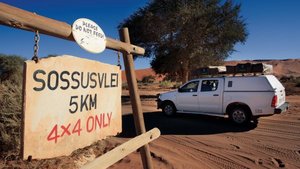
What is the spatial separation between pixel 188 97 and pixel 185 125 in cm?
171

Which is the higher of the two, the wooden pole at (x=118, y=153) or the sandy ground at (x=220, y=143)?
the wooden pole at (x=118, y=153)

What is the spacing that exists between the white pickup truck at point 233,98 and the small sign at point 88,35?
28.9ft

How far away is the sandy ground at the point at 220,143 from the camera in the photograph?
702 cm

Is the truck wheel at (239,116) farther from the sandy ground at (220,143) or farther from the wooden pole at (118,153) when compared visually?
the wooden pole at (118,153)

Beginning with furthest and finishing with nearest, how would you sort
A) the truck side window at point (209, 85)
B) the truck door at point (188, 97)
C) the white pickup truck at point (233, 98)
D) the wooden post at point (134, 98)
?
the truck door at point (188, 97)
the truck side window at point (209, 85)
the white pickup truck at point (233, 98)
the wooden post at point (134, 98)

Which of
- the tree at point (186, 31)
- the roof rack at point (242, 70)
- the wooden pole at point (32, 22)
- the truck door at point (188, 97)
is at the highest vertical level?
the tree at point (186, 31)

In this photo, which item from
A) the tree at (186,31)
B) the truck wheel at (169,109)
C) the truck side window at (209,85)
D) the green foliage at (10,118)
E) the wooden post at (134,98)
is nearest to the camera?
the wooden post at (134,98)

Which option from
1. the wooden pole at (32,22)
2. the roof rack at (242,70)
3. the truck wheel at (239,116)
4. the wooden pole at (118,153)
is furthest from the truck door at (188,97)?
the wooden pole at (32,22)

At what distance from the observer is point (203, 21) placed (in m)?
20.8

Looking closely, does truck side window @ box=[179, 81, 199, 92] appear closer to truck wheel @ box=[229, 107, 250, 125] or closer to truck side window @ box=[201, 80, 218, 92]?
truck side window @ box=[201, 80, 218, 92]

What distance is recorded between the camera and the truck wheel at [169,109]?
13695mm

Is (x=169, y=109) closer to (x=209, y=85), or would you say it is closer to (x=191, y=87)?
(x=191, y=87)

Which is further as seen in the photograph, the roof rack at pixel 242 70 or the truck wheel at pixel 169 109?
the truck wheel at pixel 169 109

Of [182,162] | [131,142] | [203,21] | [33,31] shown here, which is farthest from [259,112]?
[203,21]
